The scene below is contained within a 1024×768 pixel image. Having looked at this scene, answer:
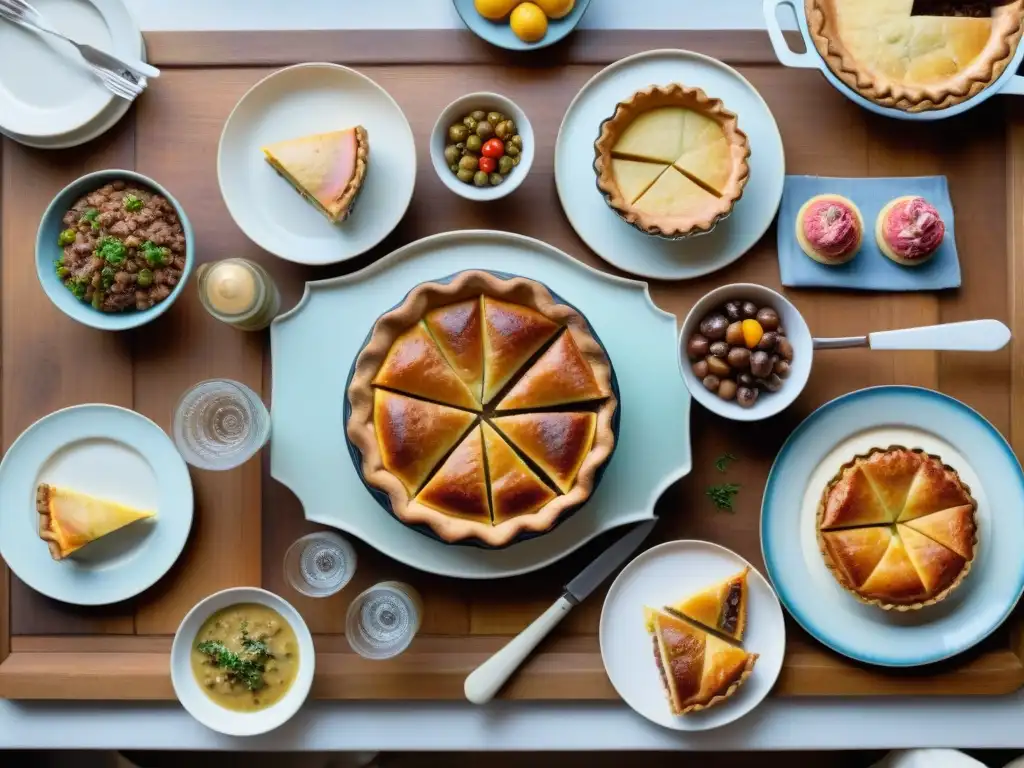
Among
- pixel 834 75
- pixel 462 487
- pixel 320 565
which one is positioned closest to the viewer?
pixel 462 487

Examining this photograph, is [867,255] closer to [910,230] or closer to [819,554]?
[910,230]

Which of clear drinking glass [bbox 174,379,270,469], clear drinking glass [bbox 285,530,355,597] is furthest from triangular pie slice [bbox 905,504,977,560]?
clear drinking glass [bbox 174,379,270,469]

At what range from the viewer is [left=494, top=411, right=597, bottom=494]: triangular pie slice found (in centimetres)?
204

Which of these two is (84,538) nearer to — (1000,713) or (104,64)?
(104,64)

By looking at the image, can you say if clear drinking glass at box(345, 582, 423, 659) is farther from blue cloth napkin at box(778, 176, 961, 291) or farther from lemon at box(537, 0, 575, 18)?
lemon at box(537, 0, 575, 18)

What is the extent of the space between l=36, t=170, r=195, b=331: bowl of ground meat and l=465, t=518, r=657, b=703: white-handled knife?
4.03 feet

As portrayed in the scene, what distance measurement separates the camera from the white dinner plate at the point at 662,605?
7.16 ft

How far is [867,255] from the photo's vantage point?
89.4 inches

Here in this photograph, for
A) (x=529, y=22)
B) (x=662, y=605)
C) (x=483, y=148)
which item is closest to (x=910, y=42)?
(x=529, y=22)

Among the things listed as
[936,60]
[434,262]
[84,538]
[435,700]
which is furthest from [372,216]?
[936,60]

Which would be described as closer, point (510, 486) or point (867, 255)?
point (510, 486)

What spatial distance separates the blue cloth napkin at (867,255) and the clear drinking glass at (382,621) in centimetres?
130

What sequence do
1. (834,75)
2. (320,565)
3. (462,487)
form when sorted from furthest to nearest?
(320,565) → (834,75) → (462,487)

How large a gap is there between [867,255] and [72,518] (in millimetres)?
2171
